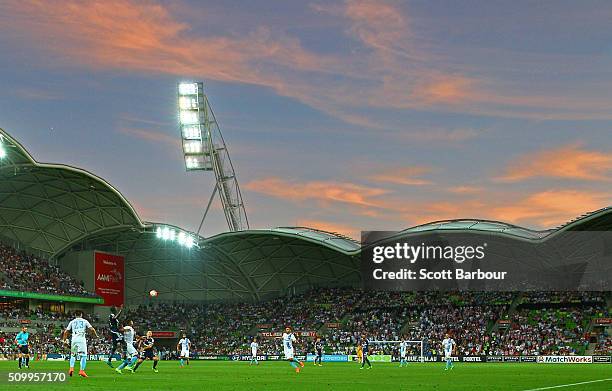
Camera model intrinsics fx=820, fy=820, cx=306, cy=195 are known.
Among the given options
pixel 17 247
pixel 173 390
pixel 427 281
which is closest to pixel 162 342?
pixel 17 247

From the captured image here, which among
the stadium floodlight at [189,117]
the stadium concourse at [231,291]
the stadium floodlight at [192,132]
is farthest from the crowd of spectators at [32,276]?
the stadium floodlight at [189,117]

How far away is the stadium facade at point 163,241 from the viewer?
86375 millimetres

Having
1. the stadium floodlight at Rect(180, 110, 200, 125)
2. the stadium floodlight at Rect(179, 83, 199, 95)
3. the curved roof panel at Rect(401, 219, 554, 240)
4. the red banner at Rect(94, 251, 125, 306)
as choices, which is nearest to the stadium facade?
the curved roof panel at Rect(401, 219, 554, 240)

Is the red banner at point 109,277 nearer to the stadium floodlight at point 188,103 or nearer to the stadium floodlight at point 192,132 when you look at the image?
the stadium floodlight at point 192,132

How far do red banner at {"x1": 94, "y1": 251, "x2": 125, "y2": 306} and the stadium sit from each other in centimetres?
20

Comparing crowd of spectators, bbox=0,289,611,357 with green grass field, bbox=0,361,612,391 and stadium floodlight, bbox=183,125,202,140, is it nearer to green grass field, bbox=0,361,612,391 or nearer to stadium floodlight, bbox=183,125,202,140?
stadium floodlight, bbox=183,125,202,140

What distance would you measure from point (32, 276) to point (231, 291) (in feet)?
89.0

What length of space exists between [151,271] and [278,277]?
56.3ft

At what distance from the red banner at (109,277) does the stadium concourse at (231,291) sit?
1365 millimetres

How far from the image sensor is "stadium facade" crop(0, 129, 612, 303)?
283 ft

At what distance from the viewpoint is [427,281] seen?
9681cm

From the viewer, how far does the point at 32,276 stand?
94.6m

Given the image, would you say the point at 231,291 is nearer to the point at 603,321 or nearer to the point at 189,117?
the point at 189,117

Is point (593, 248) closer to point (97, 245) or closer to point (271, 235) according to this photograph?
point (271, 235)
